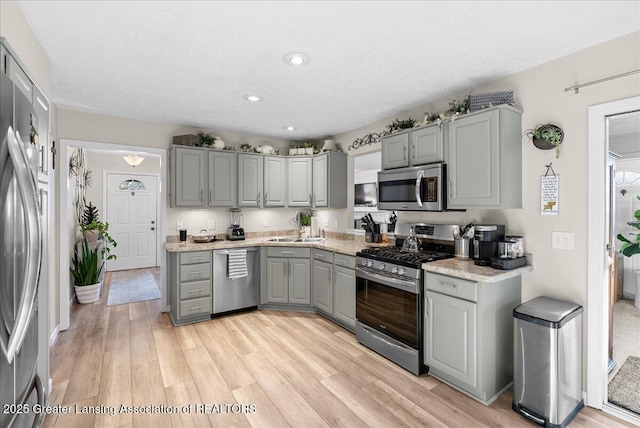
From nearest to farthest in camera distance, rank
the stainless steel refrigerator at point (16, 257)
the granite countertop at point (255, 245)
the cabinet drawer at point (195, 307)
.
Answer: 1. the stainless steel refrigerator at point (16, 257)
2. the granite countertop at point (255, 245)
3. the cabinet drawer at point (195, 307)

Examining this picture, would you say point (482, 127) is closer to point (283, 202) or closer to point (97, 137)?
point (283, 202)

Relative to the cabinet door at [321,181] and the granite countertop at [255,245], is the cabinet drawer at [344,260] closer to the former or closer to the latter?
the granite countertop at [255,245]

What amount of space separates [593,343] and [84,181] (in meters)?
7.42

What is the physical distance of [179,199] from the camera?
A: 3.87 m

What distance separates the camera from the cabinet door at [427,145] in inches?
109

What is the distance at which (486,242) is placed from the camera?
241 centimetres

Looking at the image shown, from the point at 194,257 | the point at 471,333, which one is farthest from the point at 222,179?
the point at 471,333

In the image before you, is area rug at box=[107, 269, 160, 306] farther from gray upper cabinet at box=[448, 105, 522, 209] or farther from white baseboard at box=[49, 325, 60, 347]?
gray upper cabinet at box=[448, 105, 522, 209]

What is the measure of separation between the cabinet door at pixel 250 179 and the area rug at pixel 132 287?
2071 mm

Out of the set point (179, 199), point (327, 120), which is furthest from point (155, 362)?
point (327, 120)

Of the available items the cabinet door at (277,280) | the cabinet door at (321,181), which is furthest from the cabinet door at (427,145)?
the cabinet door at (277,280)

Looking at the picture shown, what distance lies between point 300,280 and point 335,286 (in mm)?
598

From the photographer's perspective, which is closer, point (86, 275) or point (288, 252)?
point (288, 252)

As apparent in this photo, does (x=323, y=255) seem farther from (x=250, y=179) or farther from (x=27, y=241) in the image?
(x=27, y=241)
